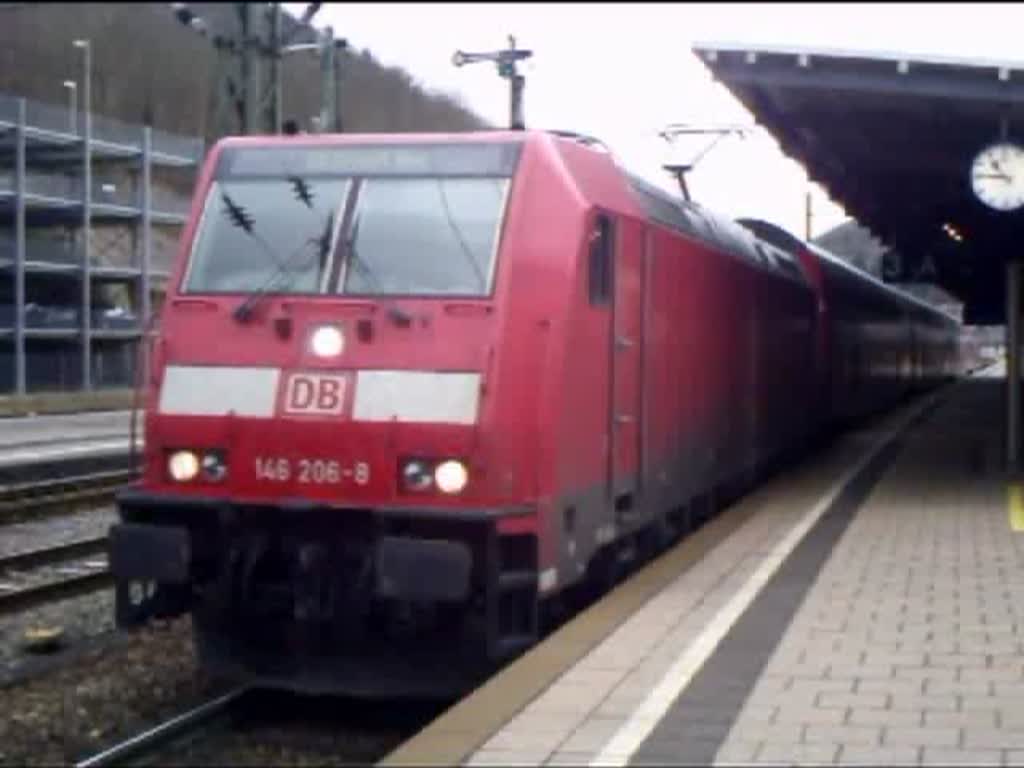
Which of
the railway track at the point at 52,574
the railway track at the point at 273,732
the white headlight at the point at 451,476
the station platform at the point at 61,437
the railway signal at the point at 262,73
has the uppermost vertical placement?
the railway signal at the point at 262,73

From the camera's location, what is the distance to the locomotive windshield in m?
9.72

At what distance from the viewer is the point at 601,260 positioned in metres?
10.4

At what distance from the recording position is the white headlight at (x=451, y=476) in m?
9.12

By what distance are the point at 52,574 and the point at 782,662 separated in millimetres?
7632

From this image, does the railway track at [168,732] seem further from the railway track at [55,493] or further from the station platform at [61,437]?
the station platform at [61,437]

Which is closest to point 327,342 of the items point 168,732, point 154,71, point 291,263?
point 291,263

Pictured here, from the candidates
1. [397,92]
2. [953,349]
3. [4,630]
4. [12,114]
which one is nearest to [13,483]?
[12,114]

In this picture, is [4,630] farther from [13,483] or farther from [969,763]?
[13,483]

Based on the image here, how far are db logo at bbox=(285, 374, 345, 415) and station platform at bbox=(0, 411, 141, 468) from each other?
1149 cm

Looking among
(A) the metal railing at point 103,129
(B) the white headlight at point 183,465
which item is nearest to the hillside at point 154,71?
(A) the metal railing at point 103,129

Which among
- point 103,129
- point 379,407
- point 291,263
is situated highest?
point 103,129

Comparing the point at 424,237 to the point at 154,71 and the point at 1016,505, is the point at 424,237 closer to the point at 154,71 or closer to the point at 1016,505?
the point at 154,71

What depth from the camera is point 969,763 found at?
7.04 m

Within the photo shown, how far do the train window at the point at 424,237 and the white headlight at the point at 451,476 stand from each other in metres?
0.94
